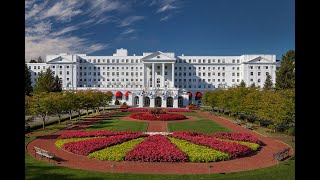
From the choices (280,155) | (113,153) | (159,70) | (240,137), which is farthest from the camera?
(159,70)

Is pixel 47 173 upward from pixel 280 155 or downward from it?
downward

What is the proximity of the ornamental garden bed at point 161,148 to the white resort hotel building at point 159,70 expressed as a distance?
7524 cm

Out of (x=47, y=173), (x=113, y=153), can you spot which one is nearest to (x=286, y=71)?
(x=113, y=153)

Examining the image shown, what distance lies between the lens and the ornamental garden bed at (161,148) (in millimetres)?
20609

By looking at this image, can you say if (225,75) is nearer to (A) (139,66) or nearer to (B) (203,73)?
(B) (203,73)

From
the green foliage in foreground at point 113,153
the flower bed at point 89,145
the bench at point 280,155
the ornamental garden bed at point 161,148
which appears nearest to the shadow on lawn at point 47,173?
the green foliage in foreground at point 113,153

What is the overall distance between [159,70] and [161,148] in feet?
280

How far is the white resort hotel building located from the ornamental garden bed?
75239 mm

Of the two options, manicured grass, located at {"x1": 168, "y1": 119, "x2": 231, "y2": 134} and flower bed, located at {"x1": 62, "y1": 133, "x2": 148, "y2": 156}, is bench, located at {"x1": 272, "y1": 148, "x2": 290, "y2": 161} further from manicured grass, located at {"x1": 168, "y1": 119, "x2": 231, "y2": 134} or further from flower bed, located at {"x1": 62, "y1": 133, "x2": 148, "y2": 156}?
flower bed, located at {"x1": 62, "y1": 133, "x2": 148, "y2": 156}

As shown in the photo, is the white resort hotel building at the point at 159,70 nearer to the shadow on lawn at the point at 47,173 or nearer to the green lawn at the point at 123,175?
the green lawn at the point at 123,175

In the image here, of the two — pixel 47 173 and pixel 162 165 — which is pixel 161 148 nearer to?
pixel 162 165

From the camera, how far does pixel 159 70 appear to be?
108 metres
